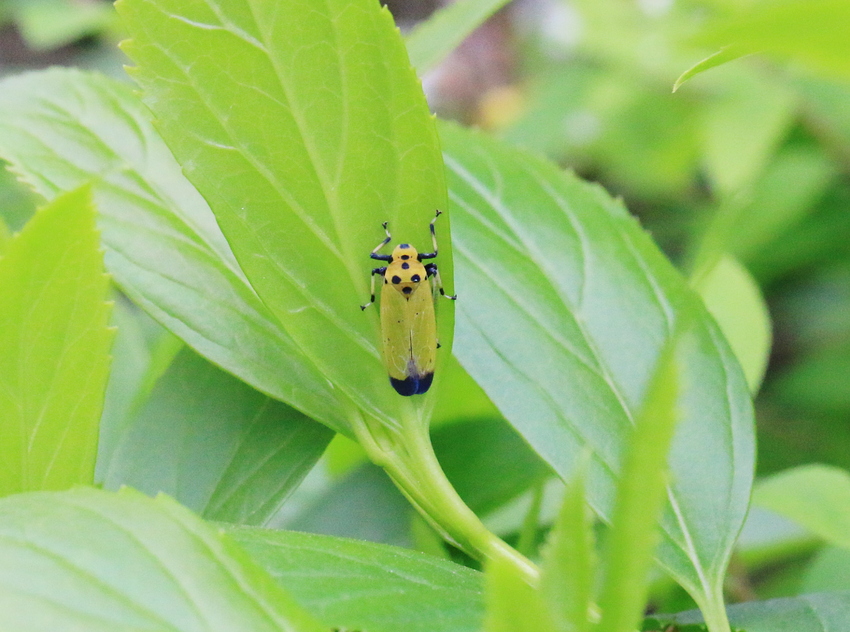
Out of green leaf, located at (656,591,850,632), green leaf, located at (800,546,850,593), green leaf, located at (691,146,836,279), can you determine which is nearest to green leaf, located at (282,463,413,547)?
green leaf, located at (656,591,850,632)

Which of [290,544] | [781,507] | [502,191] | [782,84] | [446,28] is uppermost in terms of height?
[782,84]

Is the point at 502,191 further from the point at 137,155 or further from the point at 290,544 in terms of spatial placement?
the point at 290,544

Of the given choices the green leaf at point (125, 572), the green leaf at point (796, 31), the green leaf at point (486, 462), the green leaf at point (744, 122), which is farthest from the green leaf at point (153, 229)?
the green leaf at point (744, 122)

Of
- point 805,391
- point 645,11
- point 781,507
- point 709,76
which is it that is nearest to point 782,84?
point 709,76

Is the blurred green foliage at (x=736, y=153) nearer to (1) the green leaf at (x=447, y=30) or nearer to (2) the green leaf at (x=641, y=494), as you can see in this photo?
(1) the green leaf at (x=447, y=30)

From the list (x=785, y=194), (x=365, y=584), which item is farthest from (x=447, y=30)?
(x=785, y=194)

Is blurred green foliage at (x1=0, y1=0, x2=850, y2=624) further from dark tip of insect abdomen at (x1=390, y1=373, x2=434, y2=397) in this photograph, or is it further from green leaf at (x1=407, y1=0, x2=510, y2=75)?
dark tip of insect abdomen at (x1=390, y1=373, x2=434, y2=397)
